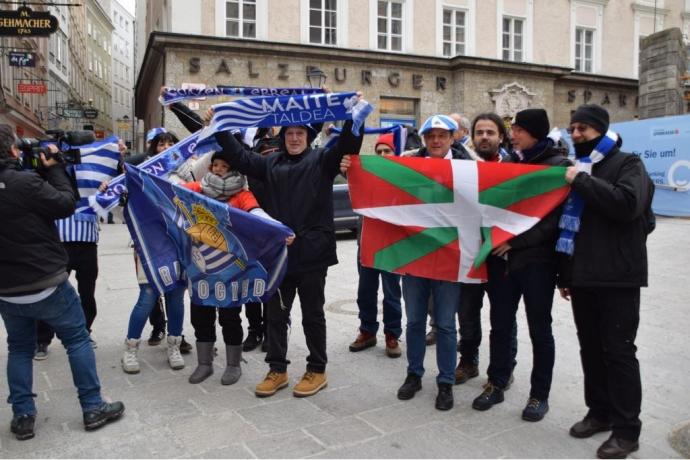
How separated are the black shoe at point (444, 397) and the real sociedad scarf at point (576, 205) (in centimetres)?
125

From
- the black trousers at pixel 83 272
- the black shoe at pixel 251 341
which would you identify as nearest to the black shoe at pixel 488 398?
the black shoe at pixel 251 341

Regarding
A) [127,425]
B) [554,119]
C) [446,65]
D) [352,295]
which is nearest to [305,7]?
[446,65]

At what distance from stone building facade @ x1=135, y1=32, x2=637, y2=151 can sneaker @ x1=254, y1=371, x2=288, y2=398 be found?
14468 mm

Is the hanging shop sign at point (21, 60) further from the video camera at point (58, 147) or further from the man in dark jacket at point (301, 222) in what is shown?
the man in dark jacket at point (301, 222)

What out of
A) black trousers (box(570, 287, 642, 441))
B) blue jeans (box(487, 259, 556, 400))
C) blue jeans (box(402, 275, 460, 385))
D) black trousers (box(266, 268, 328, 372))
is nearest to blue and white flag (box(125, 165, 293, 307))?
black trousers (box(266, 268, 328, 372))

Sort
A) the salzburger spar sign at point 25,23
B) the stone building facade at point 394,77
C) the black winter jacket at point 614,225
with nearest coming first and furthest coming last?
the black winter jacket at point 614,225, the salzburger spar sign at point 25,23, the stone building facade at point 394,77

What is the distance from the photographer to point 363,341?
5.64 metres

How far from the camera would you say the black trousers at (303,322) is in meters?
4.55

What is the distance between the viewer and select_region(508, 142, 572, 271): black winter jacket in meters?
3.87

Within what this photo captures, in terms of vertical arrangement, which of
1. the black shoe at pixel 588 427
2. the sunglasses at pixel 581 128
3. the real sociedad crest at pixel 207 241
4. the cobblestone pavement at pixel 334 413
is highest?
the sunglasses at pixel 581 128

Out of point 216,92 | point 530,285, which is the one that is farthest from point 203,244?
point 530,285

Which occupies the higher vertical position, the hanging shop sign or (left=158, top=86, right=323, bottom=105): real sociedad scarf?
the hanging shop sign

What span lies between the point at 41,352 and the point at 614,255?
15.3ft

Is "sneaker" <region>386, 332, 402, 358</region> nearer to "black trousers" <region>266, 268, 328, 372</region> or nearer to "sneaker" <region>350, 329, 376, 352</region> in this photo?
"sneaker" <region>350, 329, 376, 352</region>
